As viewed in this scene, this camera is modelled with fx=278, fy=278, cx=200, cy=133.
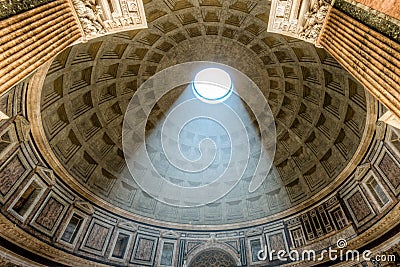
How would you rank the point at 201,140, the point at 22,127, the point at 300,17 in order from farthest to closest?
the point at 201,140
the point at 22,127
the point at 300,17

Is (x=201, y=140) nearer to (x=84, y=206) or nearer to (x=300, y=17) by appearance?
(x=84, y=206)

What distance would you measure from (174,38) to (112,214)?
32.0ft

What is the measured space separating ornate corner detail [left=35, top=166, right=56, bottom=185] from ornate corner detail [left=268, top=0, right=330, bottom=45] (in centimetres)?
1073

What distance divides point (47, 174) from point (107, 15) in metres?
8.39

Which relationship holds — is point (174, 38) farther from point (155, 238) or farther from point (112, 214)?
point (155, 238)

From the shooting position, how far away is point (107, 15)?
7.02 metres

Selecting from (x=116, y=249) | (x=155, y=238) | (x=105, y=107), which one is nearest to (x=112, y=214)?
(x=116, y=249)

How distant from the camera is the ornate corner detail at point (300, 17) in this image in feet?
21.1

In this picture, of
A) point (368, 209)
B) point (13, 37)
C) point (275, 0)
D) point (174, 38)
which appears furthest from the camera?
point (174, 38)

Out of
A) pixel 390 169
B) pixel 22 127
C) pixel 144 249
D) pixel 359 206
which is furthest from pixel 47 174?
pixel 390 169

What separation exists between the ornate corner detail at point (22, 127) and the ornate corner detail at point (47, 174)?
1.47 meters

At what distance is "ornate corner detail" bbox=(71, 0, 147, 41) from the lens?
21.3 ft

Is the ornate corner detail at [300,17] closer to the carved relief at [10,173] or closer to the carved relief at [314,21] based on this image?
the carved relief at [314,21]

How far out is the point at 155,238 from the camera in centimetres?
1541
